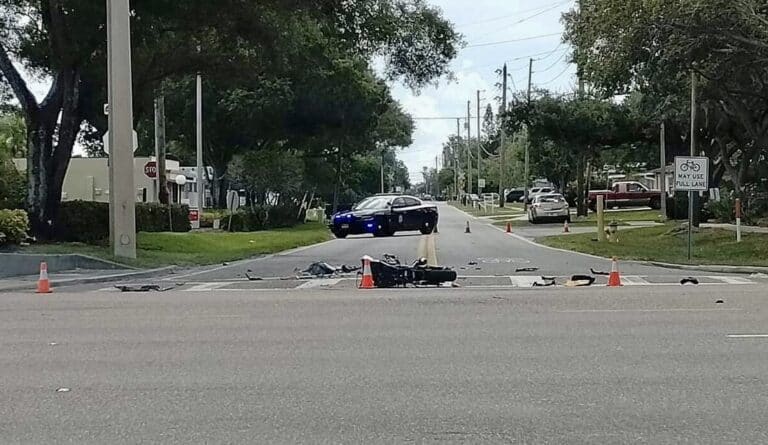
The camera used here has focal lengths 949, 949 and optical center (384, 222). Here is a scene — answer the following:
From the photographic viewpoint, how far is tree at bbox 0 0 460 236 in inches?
973

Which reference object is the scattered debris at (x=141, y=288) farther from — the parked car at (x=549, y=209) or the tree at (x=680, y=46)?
the parked car at (x=549, y=209)

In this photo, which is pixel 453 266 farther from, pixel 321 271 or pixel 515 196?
pixel 515 196

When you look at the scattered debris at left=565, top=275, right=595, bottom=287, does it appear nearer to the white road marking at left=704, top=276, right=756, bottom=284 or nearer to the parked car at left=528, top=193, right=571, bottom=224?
the white road marking at left=704, top=276, right=756, bottom=284

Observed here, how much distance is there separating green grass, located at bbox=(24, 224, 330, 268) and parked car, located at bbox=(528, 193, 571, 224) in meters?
16.0

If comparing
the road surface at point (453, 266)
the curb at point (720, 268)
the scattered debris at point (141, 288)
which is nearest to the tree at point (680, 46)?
the curb at point (720, 268)

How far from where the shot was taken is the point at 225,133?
Result: 50469mm

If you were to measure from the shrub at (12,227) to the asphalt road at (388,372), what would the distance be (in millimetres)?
8362

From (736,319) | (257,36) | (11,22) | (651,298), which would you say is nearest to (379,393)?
(736,319)

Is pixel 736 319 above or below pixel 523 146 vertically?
below

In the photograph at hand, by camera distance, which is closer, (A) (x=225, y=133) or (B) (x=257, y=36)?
(B) (x=257, y=36)

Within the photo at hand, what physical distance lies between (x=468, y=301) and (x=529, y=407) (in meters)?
7.78

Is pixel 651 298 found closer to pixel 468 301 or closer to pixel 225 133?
pixel 468 301

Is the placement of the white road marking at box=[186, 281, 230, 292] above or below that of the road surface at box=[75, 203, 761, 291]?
below

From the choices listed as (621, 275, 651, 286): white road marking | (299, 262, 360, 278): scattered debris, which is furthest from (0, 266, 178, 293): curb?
(621, 275, 651, 286): white road marking
